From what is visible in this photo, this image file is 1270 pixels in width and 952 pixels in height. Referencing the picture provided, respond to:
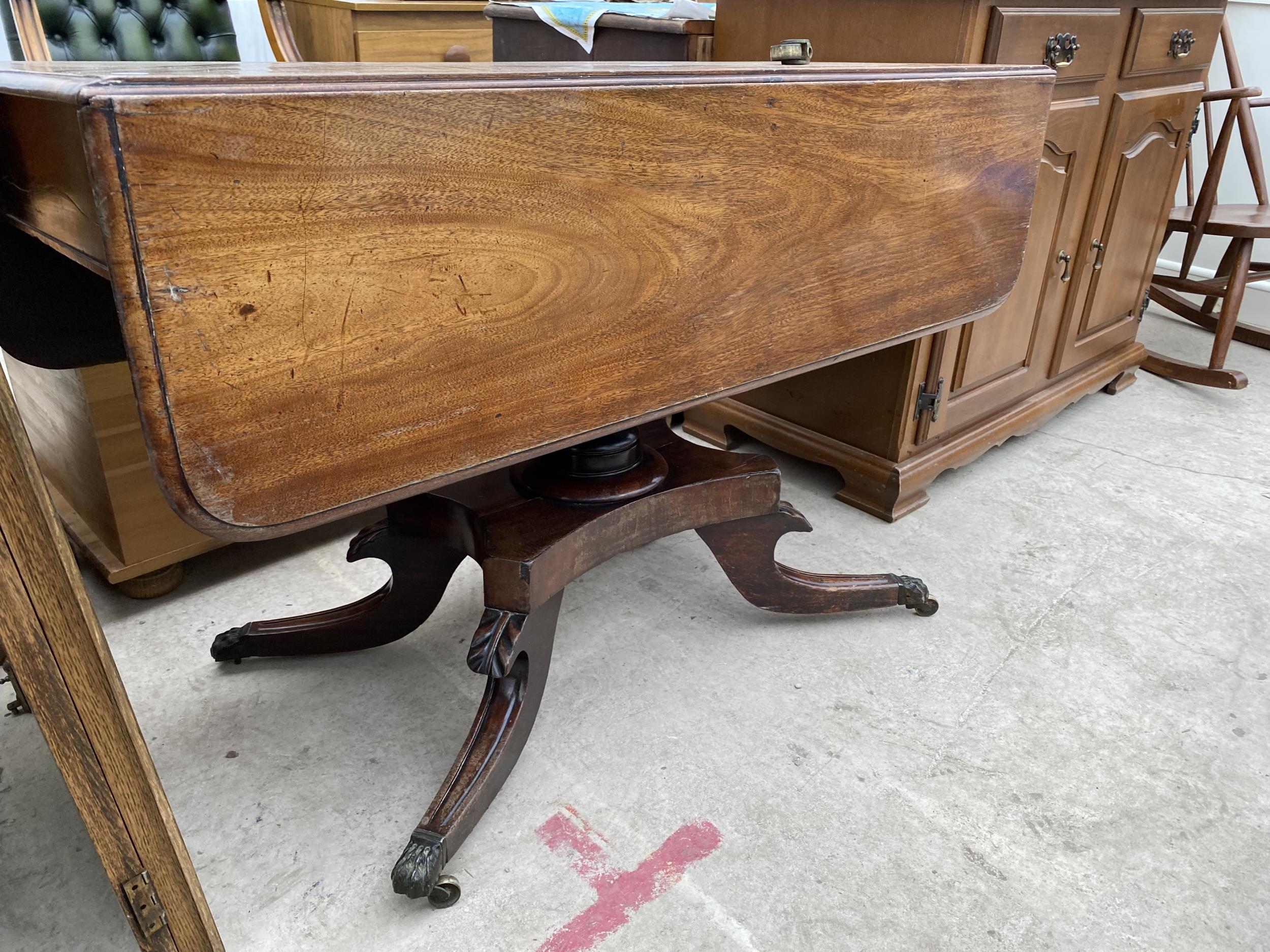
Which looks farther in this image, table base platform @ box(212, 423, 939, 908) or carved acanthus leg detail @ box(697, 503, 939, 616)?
carved acanthus leg detail @ box(697, 503, 939, 616)

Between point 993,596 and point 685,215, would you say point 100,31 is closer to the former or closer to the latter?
point 685,215

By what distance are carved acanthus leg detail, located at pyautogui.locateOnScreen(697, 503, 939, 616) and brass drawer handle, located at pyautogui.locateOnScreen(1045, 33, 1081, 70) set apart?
0.96 meters

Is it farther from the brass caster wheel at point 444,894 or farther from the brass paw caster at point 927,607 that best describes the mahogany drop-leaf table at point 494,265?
the brass paw caster at point 927,607

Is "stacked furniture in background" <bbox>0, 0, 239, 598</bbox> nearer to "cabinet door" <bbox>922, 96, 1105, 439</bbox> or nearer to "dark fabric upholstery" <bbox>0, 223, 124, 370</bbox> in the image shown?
"dark fabric upholstery" <bbox>0, 223, 124, 370</bbox>

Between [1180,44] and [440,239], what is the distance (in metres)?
2.00

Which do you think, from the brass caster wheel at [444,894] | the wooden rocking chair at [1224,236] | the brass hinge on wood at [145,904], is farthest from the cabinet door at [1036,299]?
the brass hinge on wood at [145,904]

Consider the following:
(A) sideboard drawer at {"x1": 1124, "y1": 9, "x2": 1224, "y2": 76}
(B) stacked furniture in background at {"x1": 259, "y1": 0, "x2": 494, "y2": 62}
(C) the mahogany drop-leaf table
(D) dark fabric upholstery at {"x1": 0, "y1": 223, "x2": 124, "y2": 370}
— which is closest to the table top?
(C) the mahogany drop-leaf table

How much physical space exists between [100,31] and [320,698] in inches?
63.1

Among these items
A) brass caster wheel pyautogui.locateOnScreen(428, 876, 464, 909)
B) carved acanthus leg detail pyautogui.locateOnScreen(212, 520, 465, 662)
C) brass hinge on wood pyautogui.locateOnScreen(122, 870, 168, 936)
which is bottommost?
brass caster wheel pyautogui.locateOnScreen(428, 876, 464, 909)

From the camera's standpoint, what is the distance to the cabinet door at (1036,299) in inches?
69.7

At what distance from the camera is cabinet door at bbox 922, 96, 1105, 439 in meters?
1.77

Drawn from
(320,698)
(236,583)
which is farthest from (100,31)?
(320,698)

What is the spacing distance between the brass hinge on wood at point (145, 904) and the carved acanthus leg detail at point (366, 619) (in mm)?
558

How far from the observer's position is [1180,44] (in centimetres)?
200
